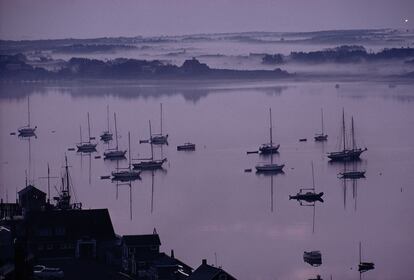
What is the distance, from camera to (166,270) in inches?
404

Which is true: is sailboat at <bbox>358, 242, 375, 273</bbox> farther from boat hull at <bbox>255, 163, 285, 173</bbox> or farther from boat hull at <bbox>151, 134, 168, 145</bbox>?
boat hull at <bbox>151, 134, 168, 145</bbox>

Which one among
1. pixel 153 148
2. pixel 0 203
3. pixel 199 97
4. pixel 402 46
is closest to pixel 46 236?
pixel 0 203

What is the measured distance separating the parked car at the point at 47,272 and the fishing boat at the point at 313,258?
4.18 meters

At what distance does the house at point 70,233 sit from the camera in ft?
33.9

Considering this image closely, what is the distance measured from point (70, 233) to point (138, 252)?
1.87ft

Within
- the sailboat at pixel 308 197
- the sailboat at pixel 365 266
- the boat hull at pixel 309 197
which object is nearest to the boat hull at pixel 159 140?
the sailboat at pixel 308 197

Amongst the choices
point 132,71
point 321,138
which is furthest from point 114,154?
point 132,71

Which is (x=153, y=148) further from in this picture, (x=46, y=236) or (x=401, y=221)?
(x=46, y=236)

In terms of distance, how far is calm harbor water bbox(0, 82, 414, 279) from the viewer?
1355 cm

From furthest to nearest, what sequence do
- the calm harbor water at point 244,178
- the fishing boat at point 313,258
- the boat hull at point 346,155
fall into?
the boat hull at point 346,155 < the calm harbor water at point 244,178 < the fishing boat at point 313,258

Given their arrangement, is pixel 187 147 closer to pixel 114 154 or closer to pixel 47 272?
pixel 114 154

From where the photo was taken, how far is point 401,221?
1599 centimetres

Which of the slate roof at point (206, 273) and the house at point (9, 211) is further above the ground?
the house at point (9, 211)

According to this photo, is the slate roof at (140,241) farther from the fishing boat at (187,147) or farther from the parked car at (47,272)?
the fishing boat at (187,147)
